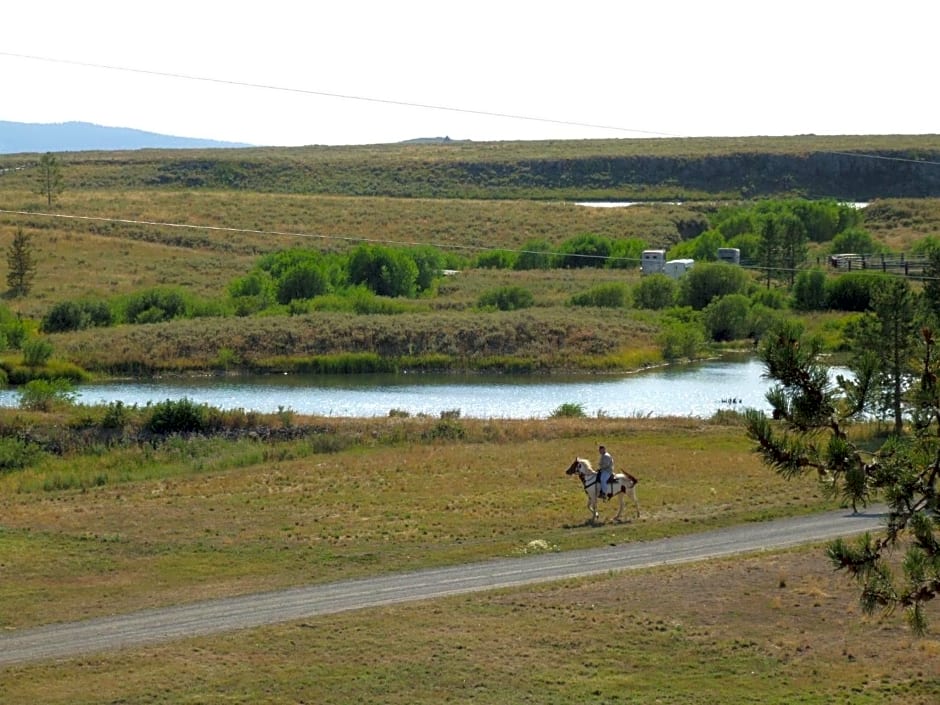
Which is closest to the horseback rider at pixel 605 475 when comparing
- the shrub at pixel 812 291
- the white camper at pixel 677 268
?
the shrub at pixel 812 291

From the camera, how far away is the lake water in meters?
52.9

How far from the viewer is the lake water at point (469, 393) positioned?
173 ft

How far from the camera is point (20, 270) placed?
266 feet

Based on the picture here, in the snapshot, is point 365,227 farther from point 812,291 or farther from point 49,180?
point 812,291

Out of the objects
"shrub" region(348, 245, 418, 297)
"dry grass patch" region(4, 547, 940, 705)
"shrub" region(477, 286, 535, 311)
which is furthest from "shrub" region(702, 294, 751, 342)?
"dry grass patch" region(4, 547, 940, 705)

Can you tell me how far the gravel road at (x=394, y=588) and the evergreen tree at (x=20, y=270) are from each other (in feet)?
191

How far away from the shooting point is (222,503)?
33438 millimetres

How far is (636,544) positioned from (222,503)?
33.1 ft

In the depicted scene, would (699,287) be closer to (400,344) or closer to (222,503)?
(400,344)

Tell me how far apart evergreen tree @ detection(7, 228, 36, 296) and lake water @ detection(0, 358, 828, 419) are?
22.2 m

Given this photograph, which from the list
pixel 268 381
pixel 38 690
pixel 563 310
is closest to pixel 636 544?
pixel 38 690

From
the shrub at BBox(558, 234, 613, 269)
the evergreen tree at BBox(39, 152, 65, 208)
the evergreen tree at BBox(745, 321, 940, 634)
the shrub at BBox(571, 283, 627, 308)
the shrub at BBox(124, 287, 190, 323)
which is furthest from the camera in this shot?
the evergreen tree at BBox(39, 152, 65, 208)

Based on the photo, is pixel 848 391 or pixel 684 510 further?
pixel 684 510

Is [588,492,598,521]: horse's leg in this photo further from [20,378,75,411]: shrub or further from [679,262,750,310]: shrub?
[679,262,750,310]: shrub
